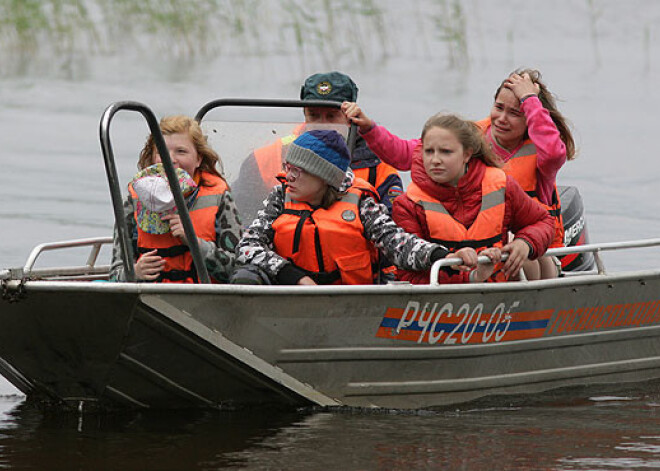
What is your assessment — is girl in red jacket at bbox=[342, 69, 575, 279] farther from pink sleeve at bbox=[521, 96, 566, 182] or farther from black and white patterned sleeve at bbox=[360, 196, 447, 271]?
black and white patterned sleeve at bbox=[360, 196, 447, 271]

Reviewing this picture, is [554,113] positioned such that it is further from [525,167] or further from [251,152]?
[251,152]

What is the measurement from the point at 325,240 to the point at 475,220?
78cm

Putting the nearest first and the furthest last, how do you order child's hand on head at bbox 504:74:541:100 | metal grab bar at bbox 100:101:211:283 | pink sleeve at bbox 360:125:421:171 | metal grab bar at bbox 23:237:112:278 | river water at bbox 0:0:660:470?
metal grab bar at bbox 100:101:211:283 → river water at bbox 0:0:660:470 → metal grab bar at bbox 23:237:112:278 → pink sleeve at bbox 360:125:421:171 → child's hand on head at bbox 504:74:541:100

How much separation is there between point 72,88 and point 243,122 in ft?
53.1

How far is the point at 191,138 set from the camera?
684 centimetres

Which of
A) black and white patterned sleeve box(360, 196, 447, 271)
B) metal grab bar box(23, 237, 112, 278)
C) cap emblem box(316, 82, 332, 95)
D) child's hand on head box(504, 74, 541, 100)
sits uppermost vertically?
cap emblem box(316, 82, 332, 95)

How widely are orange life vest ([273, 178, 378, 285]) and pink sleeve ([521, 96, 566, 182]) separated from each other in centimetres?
125

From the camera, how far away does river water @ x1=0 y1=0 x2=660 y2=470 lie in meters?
5.95

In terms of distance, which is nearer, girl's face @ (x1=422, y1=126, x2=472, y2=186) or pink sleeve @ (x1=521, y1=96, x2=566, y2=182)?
girl's face @ (x1=422, y1=126, x2=472, y2=186)

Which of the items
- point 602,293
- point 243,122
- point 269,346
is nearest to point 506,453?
point 269,346

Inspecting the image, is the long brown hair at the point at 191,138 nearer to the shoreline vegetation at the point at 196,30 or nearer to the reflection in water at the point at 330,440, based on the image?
the reflection in water at the point at 330,440

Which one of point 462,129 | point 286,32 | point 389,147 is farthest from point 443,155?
point 286,32

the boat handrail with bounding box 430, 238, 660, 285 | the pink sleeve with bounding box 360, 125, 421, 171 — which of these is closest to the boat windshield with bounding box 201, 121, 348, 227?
the pink sleeve with bounding box 360, 125, 421, 171

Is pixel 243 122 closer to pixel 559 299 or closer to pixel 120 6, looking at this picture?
pixel 559 299
